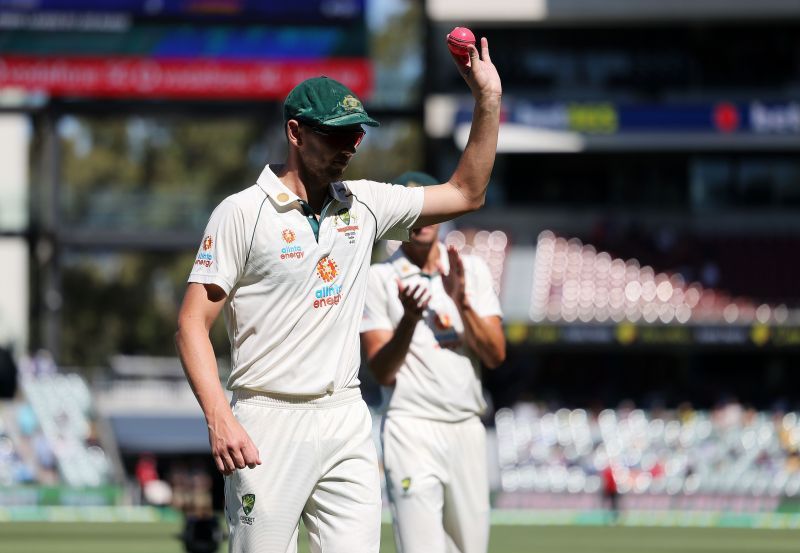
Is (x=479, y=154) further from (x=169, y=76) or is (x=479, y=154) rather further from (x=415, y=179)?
(x=169, y=76)

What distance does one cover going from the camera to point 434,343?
268 inches

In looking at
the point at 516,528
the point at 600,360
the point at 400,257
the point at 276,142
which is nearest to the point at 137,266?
the point at 276,142

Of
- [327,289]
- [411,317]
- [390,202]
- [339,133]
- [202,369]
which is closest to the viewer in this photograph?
[202,369]

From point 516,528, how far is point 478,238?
9807 millimetres

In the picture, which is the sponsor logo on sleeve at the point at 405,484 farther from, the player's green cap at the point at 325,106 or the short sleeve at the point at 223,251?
the player's green cap at the point at 325,106

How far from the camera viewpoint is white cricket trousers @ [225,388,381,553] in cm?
471

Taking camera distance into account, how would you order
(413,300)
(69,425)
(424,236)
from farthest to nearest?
(69,425)
(424,236)
(413,300)

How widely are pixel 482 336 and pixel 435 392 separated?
0.33 meters

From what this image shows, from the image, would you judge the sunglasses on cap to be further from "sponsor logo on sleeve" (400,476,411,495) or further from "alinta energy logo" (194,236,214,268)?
"sponsor logo on sleeve" (400,476,411,495)

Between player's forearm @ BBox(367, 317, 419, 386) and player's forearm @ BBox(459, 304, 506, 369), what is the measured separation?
0.33 metres

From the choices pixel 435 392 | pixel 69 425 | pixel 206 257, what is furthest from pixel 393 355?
pixel 69 425

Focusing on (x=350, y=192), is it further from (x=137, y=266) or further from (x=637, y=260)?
(x=137, y=266)

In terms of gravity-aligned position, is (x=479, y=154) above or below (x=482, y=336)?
above

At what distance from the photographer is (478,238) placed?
2842 centimetres
